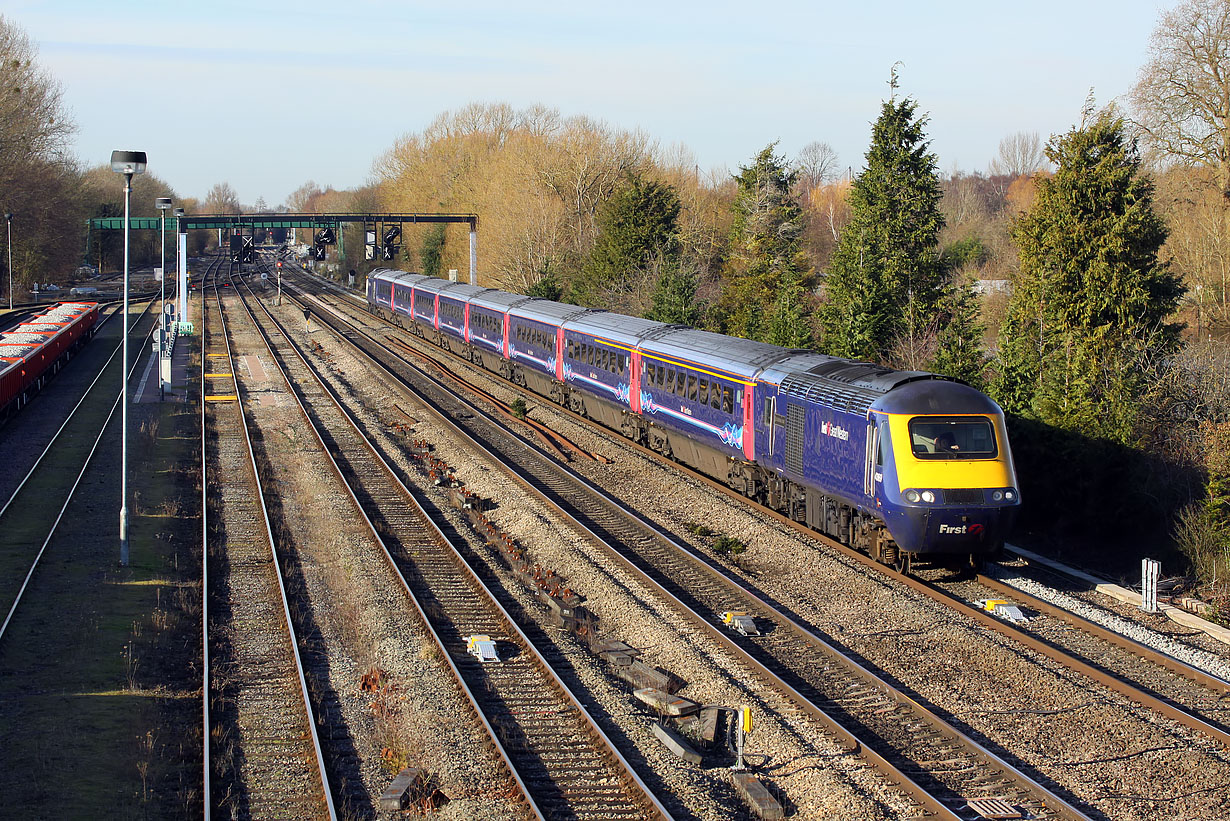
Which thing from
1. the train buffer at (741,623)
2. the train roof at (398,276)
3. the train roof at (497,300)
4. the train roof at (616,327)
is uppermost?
the train roof at (398,276)

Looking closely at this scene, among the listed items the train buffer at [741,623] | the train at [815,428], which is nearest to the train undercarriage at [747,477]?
the train at [815,428]

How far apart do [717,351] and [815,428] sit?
5215 mm

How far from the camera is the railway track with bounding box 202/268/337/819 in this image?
9.80 metres

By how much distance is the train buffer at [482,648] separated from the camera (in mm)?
13008

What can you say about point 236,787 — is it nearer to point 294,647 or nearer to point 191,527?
point 294,647

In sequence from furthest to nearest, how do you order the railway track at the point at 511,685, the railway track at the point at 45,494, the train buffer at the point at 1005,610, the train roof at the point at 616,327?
1. the train roof at the point at 616,327
2. the railway track at the point at 45,494
3. the train buffer at the point at 1005,610
4. the railway track at the point at 511,685

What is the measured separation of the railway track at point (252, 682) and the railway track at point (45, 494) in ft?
8.87

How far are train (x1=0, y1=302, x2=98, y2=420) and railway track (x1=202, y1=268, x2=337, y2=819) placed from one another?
11281 mm

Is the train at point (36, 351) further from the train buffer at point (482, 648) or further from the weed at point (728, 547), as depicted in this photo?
the weed at point (728, 547)

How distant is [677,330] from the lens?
26.0 meters

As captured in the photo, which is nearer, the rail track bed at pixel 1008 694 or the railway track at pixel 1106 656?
the rail track bed at pixel 1008 694

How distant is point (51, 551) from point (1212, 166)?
1318 inches

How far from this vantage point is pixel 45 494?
21.9 meters

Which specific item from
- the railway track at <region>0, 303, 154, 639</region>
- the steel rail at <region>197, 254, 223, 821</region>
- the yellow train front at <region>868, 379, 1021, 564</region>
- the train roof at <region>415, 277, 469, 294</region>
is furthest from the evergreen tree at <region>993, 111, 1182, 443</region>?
the train roof at <region>415, 277, 469, 294</region>
